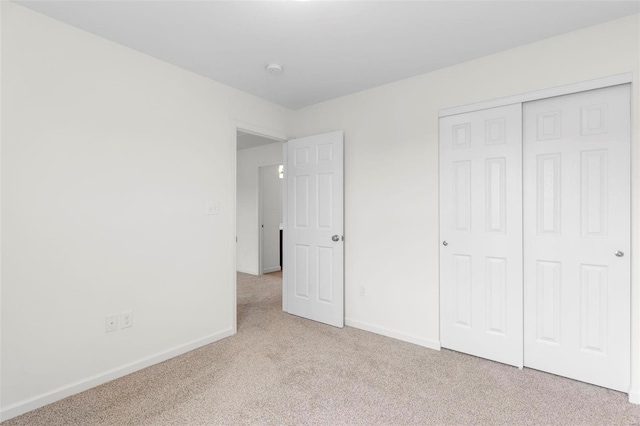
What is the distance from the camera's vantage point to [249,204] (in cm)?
611

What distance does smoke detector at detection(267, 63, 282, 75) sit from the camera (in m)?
2.67

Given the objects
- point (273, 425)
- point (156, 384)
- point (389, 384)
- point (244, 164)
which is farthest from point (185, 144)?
point (244, 164)

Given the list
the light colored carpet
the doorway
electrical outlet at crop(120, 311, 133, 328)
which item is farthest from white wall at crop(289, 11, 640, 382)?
the doorway

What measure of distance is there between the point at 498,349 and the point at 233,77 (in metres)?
3.18

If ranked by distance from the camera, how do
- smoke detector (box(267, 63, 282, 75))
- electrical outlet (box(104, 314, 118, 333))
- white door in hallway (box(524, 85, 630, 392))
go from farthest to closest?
smoke detector (box(267, 63, 282, 75)), electrical outlet (box(104, 314, 118, 333)), white door in hallway (box(524, 85, 630, 392))

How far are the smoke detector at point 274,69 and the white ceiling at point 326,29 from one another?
0.06 metres

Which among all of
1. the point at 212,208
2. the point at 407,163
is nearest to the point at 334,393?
the point at 212,208

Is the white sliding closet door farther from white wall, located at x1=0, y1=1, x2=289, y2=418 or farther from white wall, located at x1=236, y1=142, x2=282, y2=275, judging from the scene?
white wall, located at x1=236, y1=142, x2=282, y2=275

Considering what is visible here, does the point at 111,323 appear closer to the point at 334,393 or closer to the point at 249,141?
the point at 334,393

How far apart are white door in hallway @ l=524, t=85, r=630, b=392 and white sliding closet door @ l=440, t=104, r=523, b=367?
95 millimetres

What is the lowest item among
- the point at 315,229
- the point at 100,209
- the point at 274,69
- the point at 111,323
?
the point at 111,323

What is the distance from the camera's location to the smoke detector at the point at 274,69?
8.76 ft

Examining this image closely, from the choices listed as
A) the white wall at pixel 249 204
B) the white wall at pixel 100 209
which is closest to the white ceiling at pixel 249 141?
the white wall at pixel 249 204

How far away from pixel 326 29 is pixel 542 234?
2117mm
